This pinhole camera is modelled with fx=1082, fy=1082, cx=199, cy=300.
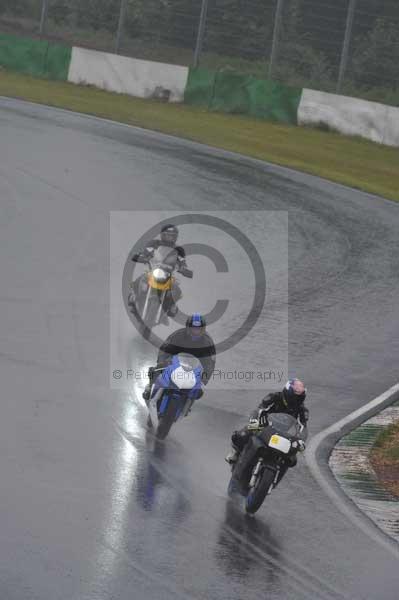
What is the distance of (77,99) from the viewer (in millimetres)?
39875

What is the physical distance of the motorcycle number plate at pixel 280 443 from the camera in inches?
419

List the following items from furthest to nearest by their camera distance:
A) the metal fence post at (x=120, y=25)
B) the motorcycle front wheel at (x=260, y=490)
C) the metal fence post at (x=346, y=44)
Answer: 1. the metal fence post at (x=120, y=25)
2. the metal fence post at (x=346, y=44)
3. the motorcycle front wheel at (x=260, y=490)

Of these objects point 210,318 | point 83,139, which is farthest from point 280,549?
point 83,139

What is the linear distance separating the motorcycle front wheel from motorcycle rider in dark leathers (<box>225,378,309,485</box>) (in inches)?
23.8

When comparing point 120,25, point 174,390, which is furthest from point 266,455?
point 120,25

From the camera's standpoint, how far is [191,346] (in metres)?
13.0

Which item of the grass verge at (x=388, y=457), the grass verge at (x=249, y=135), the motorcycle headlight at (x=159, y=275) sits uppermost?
the grass verge at (x=249, y=135)

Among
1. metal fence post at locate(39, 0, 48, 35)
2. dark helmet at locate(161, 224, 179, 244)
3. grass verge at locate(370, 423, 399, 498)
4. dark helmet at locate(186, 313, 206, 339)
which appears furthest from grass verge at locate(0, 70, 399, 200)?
dark helmet at locate(186, 313, 206, 339)

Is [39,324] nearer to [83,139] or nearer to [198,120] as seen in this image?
[83,139]

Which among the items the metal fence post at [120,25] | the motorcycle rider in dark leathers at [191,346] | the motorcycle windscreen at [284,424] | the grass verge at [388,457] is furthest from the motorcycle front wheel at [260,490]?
the metal fence post at [120,25]

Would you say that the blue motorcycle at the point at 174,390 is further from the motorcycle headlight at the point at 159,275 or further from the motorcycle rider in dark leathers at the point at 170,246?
the motorcycle rider in dark leathers at the point at 170,246

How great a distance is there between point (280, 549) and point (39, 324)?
24.7 feet

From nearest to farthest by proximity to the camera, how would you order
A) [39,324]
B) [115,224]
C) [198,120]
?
[39,324]
[115,224]
[198,120]

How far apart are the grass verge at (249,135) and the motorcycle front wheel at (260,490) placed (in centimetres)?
2076
